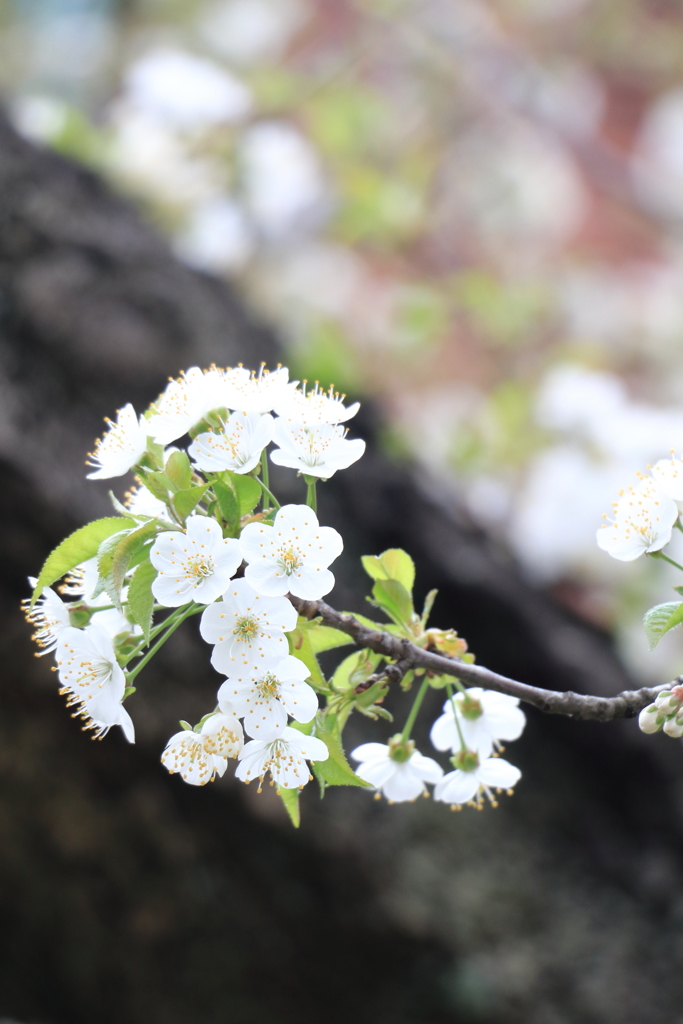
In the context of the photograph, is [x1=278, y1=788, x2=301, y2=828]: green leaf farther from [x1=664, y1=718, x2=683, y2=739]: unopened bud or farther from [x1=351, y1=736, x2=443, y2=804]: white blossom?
[x1=664, y1=718, x2=683, y2=739]: unopened bud

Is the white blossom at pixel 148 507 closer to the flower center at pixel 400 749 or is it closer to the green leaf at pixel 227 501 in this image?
the green leaf at pixel 227 501

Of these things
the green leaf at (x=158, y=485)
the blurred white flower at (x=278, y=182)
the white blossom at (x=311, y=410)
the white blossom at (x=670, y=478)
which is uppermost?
the blurred white flower at (x=278, y=182)

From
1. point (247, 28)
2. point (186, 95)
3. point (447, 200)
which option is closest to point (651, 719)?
point (186, 95)

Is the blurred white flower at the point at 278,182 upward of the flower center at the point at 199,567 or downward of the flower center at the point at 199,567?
upward

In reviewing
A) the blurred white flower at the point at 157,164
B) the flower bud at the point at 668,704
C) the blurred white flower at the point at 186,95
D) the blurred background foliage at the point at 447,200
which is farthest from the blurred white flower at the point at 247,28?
the flower bud at the point at 668,704

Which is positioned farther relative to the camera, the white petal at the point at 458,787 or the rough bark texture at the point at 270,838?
the rough bark texture at the point at 270,838

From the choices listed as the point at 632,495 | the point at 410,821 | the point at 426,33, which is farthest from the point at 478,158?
the point at 632,495

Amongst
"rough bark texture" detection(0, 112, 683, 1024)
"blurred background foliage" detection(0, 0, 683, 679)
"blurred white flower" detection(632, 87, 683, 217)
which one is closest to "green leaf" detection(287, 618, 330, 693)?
"rough bark texture" detection(0, 112, 683, 1024)

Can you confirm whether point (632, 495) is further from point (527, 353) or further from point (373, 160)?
point (373, 160)
